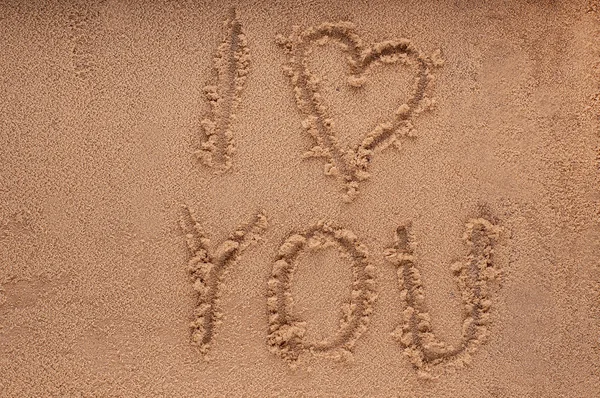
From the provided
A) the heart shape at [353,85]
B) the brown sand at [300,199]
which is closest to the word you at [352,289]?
the brown sand at [300,199]

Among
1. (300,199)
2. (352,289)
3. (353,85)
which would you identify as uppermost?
(353,85)

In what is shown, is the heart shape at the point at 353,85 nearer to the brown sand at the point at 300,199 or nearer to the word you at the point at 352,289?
the brown sand at the point at 300,199

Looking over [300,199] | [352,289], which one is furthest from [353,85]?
[352,289]

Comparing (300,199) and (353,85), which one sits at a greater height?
(353,85)

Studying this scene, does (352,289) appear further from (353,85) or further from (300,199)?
(353,85)

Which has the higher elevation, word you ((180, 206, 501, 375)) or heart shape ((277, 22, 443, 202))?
heart shape ((277, 22, 443, 202))

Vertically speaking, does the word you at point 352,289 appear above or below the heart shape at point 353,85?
below

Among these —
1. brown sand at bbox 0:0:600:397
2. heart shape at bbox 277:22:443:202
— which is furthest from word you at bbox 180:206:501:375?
heart shape at bbox 277:22:443:202

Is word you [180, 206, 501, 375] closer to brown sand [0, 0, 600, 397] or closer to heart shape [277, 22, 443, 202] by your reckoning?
brown sand [0, 0, 600, 397]
